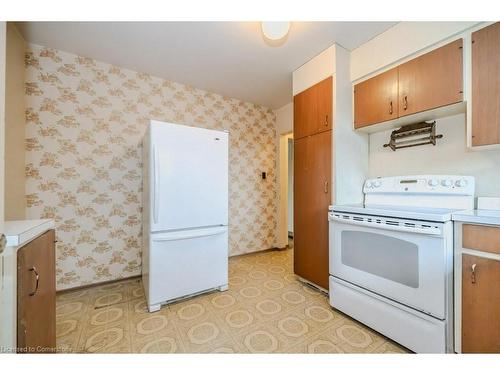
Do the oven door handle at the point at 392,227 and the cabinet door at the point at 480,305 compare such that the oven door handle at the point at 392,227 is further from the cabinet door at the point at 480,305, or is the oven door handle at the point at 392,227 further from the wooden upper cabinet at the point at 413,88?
the wooden upper cabinet at the point at 413,88

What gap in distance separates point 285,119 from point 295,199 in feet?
5.44

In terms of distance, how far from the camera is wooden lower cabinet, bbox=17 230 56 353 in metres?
0.86

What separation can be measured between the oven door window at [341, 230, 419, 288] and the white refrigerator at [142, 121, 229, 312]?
1.19 metres

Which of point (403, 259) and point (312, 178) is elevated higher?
point (312, 178)

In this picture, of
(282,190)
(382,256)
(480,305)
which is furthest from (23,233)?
(282,190)

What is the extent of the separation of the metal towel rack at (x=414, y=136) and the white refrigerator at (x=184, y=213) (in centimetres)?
166

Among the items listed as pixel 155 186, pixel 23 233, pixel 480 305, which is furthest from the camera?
pixel 155 186

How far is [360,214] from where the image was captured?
5.39 feet

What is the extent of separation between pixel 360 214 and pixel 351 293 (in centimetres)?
65

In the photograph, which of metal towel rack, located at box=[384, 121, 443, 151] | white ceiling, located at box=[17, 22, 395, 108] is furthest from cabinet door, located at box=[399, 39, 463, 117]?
white ceiling, located at box=[17, 22, 395, 108]

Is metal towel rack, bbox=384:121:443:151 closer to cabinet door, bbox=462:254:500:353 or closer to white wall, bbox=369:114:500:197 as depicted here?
white wall, bbox=369:114:500:197

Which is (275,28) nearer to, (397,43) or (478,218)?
(397,43)

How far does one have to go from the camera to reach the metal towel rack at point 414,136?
1.78 meters

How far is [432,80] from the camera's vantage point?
1.57 metres
